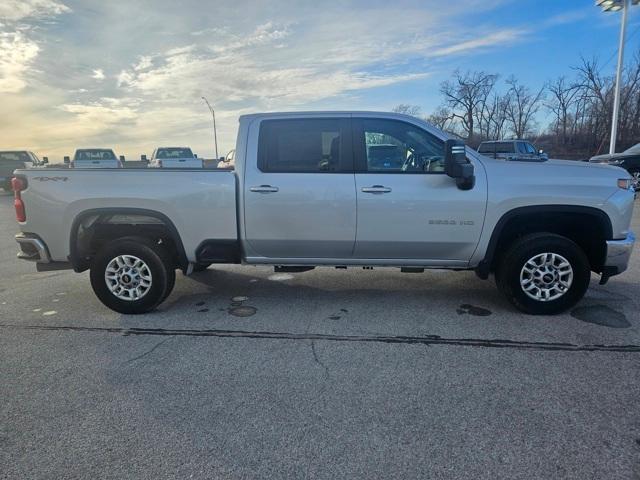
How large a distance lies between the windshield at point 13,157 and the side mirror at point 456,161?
24.0 m

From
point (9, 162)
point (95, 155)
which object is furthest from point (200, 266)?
point (9, 162)

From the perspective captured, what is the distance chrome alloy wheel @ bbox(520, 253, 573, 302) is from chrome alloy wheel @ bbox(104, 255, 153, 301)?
389 cm

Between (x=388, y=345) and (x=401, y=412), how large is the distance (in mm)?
1000

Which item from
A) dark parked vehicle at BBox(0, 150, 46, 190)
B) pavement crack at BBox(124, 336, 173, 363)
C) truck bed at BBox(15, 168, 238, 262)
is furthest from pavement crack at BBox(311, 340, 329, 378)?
dark parked vehicle at BBox(0, 150, 46, 190)

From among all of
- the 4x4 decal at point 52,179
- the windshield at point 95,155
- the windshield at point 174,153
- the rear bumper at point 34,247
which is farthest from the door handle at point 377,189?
the windshield at point 95,155

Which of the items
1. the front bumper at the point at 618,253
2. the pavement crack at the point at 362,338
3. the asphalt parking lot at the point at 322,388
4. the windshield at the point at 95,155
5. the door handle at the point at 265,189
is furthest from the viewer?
the windshield at the point at 95,155

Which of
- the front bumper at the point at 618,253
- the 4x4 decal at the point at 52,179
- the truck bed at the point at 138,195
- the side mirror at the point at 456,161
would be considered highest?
the side mirror at the point at 456,161

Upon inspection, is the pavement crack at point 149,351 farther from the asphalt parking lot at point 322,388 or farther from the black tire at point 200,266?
the black tire at point 200,266

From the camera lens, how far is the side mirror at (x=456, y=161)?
3968mm

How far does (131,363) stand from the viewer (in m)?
3.49

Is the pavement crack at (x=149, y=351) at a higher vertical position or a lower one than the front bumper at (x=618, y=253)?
lower

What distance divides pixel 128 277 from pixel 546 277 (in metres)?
4.31

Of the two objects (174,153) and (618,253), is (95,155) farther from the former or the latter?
(618,253)

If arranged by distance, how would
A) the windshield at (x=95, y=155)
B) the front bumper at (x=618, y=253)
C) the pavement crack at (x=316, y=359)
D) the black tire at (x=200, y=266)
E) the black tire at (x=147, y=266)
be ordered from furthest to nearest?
the windshield at (x=95, y=155), the black tire at (x=200, y=266), the black tire at (x=147, y=266), the front bumper at (x=618, y=253), the pavement crack at (x=316, y=359)
